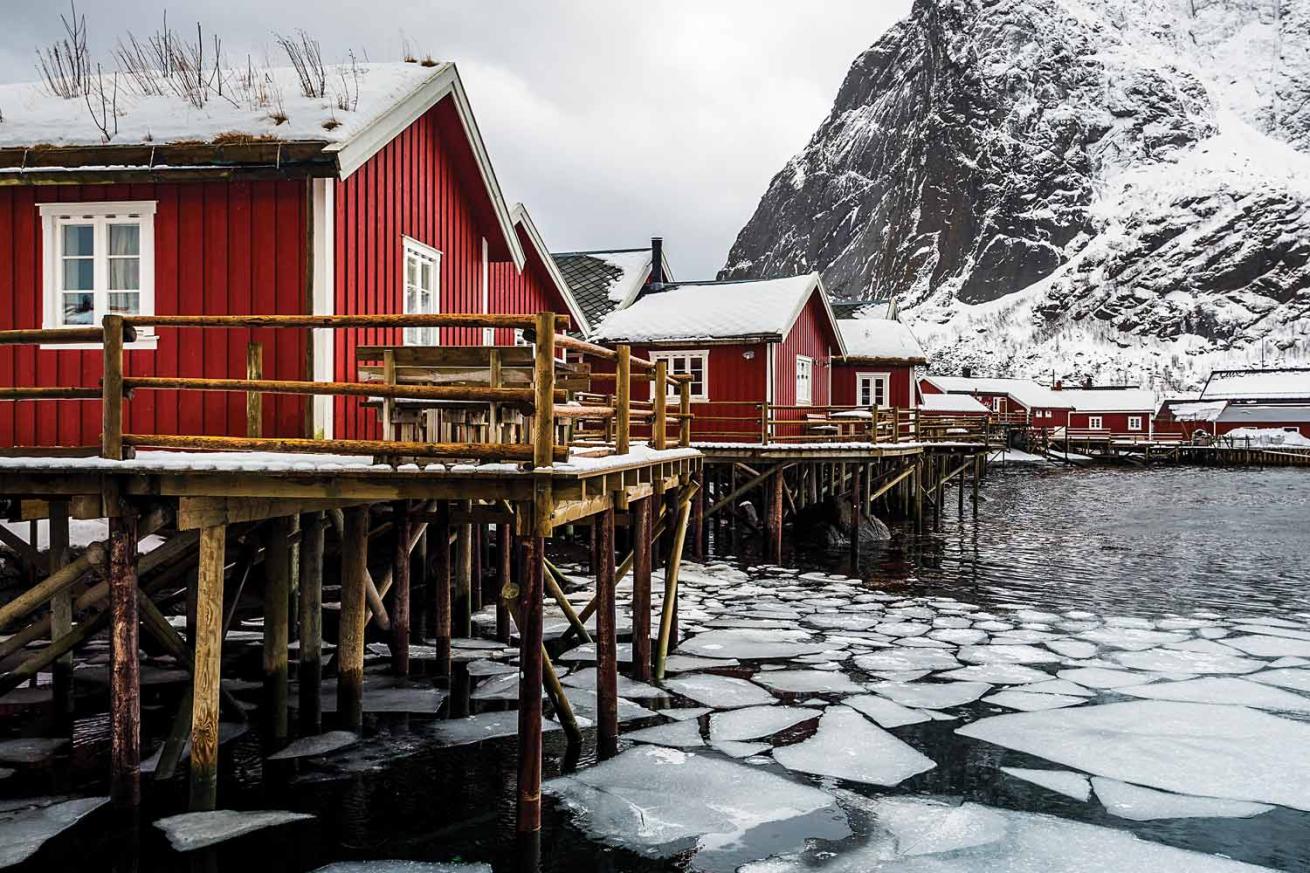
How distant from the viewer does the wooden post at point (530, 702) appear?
6598mm

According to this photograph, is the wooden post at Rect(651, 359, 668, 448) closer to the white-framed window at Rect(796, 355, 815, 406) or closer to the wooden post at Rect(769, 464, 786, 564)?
the wooden post at Rect(769, 464, 786, 564)

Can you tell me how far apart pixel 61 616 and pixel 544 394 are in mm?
5880

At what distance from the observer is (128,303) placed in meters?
9.35

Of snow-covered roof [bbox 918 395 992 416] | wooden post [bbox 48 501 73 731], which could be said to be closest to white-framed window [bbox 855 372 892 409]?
wooden post [bbox 48 501 73 731]

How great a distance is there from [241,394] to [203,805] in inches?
144

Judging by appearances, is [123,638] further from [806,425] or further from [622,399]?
[806,425]

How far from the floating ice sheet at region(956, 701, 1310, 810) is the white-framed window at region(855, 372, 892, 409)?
23.2m

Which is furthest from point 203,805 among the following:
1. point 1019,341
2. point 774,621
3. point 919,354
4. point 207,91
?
point 1019,341

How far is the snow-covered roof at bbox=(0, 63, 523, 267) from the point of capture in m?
8.91

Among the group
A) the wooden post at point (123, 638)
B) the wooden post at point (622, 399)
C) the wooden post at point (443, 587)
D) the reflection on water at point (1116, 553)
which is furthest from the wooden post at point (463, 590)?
the reflection on water at point (1116, 553)

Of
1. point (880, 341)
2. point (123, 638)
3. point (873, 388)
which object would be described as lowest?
point (123, 638)

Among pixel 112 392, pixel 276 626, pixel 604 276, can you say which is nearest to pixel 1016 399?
pixel 604 276

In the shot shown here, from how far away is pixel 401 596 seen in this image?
1120 cm

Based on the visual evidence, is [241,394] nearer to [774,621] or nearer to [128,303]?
[128,303]
